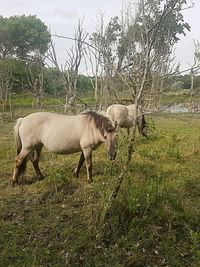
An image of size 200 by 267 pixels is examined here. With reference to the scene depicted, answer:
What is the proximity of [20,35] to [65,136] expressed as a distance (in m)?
31.4

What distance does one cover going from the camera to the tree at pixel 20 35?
33.2m

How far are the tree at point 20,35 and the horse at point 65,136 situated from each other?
2913 centimetres

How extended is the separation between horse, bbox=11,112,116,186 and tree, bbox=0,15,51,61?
29.1 m

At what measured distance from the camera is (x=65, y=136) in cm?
548

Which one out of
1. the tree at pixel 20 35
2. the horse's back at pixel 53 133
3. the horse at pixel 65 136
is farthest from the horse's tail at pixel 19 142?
the tree at pixel 20 35

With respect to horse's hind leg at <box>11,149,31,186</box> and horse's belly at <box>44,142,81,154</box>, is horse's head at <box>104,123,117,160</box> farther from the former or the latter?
horse's hind leg at <box>11,149,31,186</box>

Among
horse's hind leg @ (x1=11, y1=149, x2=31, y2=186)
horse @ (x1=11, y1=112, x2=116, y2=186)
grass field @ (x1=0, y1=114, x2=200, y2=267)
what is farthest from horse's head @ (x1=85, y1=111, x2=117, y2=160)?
horse's hind leg @ (x1=11, y1=149, x2=31, y2=186)

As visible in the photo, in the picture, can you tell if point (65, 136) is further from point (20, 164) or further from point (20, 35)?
point (20, 35)

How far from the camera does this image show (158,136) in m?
9.47

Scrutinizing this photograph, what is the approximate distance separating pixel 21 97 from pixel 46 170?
77.0 feet

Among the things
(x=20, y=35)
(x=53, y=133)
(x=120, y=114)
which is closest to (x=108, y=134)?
(x=53, y=133)

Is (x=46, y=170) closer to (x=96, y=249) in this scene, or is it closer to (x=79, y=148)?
(x=79, y=148)

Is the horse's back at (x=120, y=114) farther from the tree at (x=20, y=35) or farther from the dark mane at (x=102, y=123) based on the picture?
the tree at (x=20, y=35)

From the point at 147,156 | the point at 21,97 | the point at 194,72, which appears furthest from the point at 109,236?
the point at 21,97
